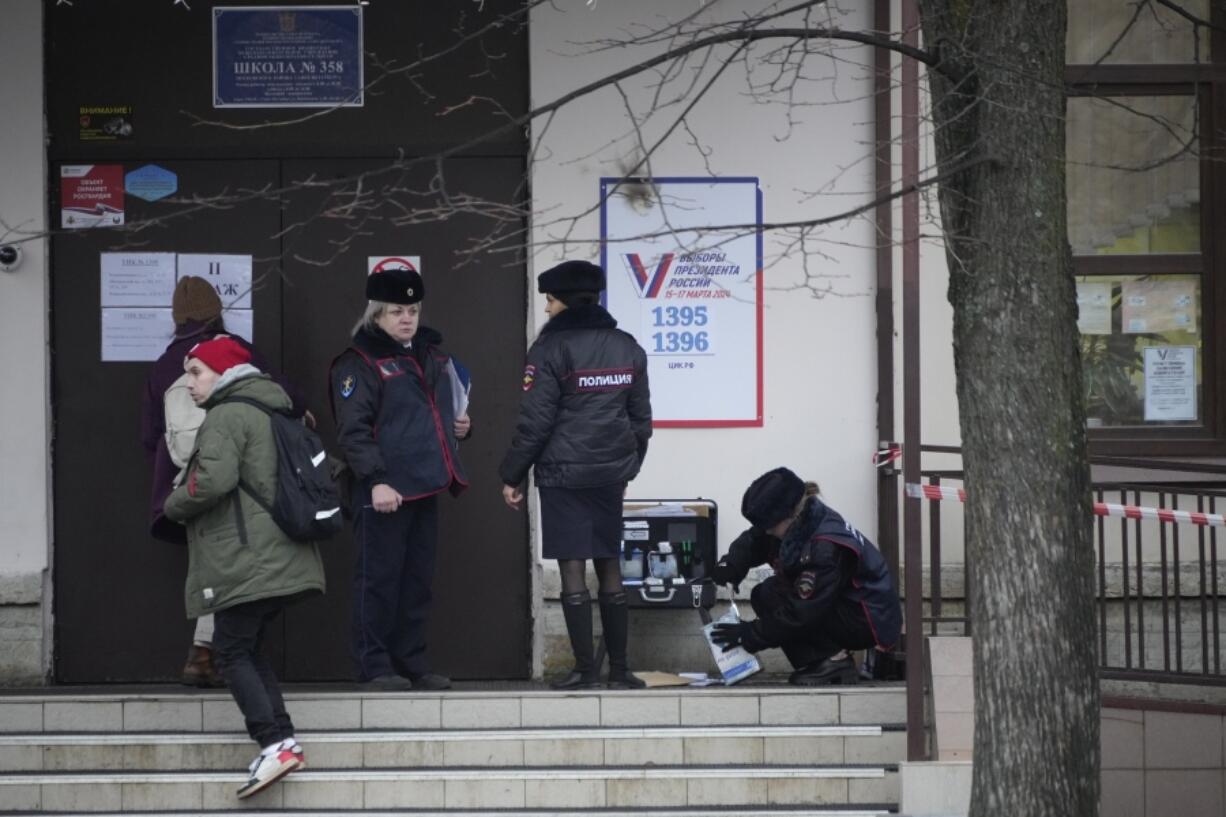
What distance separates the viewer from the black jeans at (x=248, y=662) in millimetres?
6945

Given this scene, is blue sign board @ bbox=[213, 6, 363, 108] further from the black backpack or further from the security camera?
the black backpack

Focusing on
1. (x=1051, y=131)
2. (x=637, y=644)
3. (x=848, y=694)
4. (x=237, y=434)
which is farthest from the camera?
(x=637, y=644)

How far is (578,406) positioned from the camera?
7.61m

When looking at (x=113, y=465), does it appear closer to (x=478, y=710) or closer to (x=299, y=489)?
(x=299, y=489)

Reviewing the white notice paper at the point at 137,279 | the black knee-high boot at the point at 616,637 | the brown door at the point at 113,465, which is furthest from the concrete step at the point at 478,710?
the white notice paper at the point at 137,279

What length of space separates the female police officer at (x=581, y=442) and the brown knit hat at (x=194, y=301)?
1534 mm

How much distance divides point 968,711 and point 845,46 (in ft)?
10.6

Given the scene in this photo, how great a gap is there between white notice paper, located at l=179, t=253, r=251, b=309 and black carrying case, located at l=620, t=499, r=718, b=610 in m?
2.22

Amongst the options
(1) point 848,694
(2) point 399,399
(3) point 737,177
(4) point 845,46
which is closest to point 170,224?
(2) point 399,399

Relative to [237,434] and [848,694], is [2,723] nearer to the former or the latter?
[237,434]

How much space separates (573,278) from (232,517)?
5.98 ft

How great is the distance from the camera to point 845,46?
836 centimetres

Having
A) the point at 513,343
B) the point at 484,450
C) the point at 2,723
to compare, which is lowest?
the point at 2,723

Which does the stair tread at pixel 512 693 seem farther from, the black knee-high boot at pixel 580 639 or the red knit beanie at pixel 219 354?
the red knit beanie at pixel 219 354
